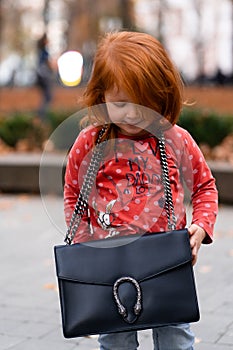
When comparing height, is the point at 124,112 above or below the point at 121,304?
above

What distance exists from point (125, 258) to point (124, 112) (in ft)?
1.54

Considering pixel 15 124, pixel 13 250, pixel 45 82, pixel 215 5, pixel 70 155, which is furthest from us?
pixel 215 5

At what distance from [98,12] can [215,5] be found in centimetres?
2049

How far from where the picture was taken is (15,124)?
11734 mm

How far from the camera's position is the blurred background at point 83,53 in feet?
34.5

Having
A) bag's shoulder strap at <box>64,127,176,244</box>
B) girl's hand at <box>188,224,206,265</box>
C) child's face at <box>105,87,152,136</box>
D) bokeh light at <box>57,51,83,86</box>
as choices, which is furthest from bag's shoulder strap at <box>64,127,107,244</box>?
bokeh light at <box>57,51,83,86</box>

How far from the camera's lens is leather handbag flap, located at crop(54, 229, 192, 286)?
2613mm

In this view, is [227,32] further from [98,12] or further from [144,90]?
[144,90]

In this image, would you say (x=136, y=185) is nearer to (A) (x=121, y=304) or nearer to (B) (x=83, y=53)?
(A) (x=121, y=304)

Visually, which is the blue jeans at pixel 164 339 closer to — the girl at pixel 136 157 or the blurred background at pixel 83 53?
the girl at pixel 136 157

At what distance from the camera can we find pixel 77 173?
110 inches

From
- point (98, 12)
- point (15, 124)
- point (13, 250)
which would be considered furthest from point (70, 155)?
point (98, 12)

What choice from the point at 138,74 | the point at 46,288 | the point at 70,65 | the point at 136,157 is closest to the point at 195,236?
the point at 136,157

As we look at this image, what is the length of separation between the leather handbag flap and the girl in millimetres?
89
